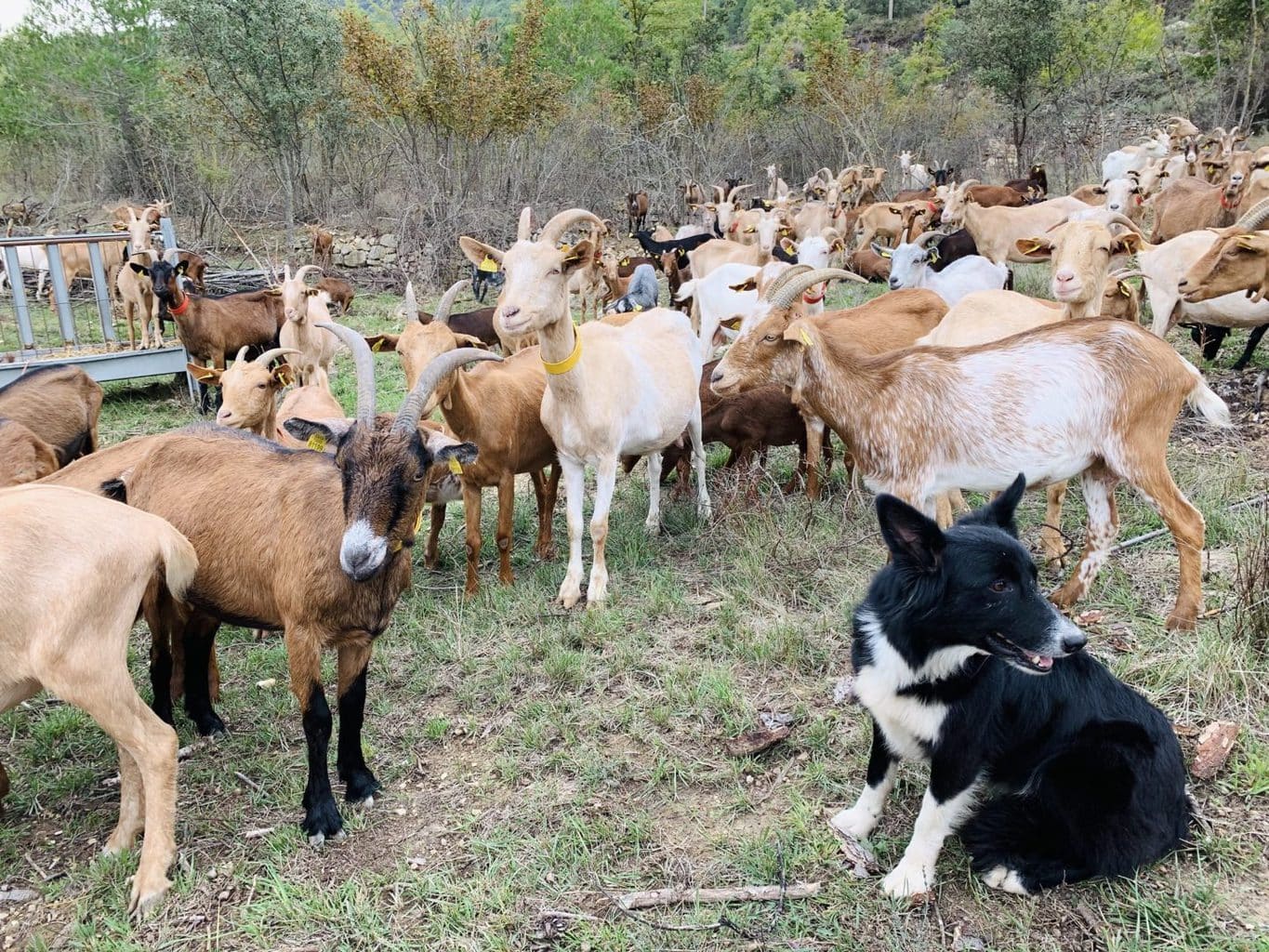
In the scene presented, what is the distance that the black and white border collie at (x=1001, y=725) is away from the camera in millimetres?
2668

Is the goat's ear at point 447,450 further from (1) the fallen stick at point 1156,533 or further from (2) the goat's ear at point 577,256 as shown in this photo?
(1) the fallen stick at point 1156,533

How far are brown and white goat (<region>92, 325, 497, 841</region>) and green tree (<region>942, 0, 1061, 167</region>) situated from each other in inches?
930

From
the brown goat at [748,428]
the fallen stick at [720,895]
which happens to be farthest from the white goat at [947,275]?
the fallen stick at [720,895]

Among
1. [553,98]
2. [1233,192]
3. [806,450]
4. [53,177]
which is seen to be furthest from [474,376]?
[53,177]

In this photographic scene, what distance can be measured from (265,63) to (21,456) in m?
16.2

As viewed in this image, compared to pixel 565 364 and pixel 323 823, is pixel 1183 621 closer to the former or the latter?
pixel 565 364

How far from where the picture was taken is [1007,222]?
13.9m

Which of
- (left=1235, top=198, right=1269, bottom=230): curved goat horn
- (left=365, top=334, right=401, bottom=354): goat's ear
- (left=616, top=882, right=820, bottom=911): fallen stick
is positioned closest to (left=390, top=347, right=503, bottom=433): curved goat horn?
(left=616, top=882, right=820, bottom=911): fallen stick

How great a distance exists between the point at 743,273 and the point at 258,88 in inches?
571

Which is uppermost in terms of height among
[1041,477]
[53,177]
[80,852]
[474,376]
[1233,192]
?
[53,177]

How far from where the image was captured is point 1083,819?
2.79m

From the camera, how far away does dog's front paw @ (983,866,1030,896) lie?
284 cm

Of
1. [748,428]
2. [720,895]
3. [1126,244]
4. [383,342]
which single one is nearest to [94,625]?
[720,895]

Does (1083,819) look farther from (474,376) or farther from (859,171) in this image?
(859,171)
